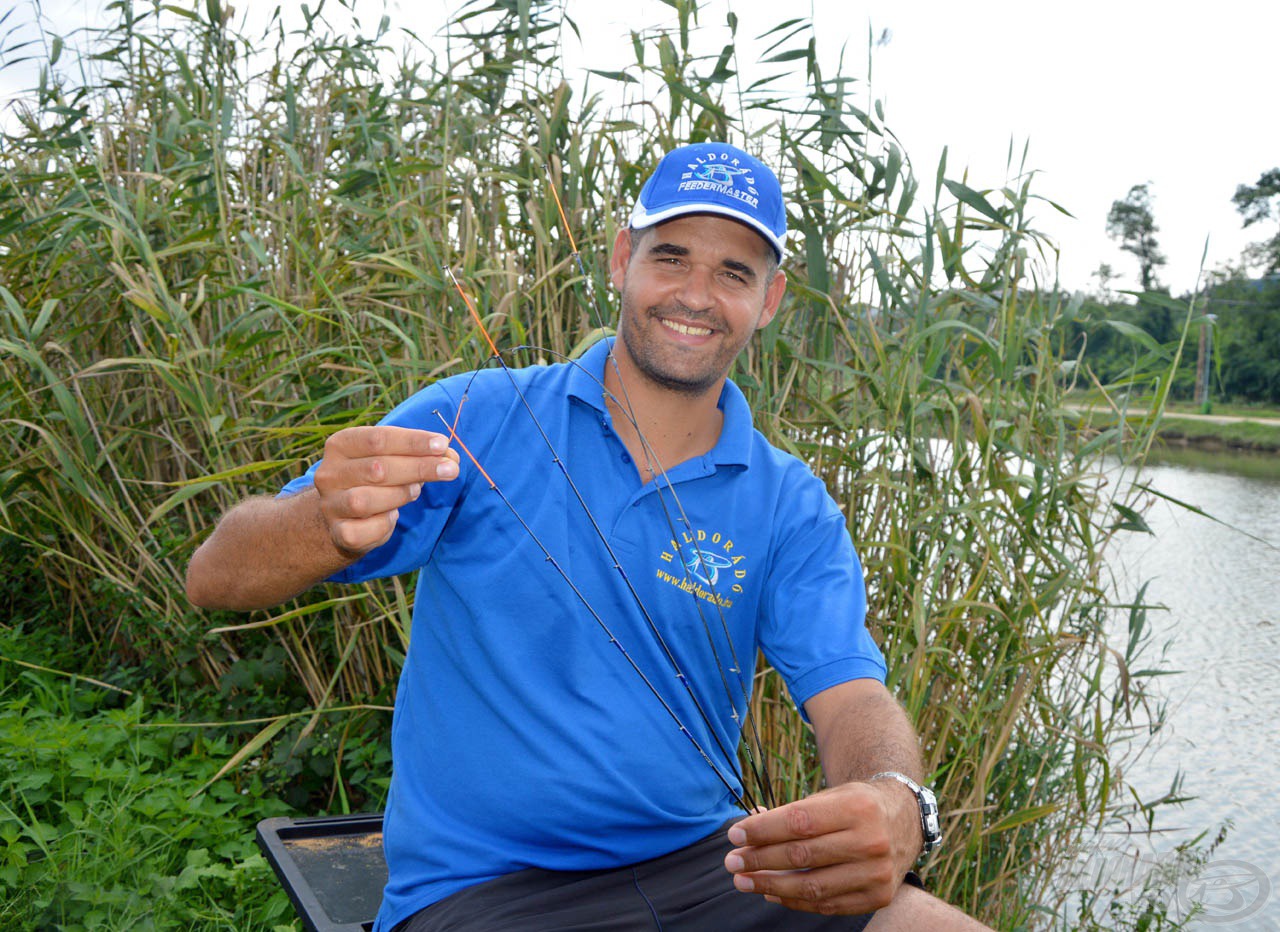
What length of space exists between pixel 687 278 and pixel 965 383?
121cm

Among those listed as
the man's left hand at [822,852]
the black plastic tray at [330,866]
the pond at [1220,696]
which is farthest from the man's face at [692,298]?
the pond at [1220,696]

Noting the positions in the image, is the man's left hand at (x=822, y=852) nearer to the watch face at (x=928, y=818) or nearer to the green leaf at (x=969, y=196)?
the watch face at (x=928, y=818)

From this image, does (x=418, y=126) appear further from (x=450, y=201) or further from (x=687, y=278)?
(x=687, y=278)

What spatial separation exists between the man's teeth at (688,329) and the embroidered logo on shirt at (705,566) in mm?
358

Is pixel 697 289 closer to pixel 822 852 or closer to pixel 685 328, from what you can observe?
pixel 685 328

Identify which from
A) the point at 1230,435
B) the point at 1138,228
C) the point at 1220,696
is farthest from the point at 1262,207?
the point at 1220,696

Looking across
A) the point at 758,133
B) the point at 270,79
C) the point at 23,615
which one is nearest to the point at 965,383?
the point at 758,133

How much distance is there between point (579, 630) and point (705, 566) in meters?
0.24

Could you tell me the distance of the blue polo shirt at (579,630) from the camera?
1.58 m

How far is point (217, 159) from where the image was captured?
A: 2.91 metres

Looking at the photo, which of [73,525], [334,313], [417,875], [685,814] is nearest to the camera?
[417,875]

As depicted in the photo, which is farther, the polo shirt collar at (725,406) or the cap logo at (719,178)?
the cap logo at (719,178)

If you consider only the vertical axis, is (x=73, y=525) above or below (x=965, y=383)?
below

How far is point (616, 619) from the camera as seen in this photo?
1698 mm
